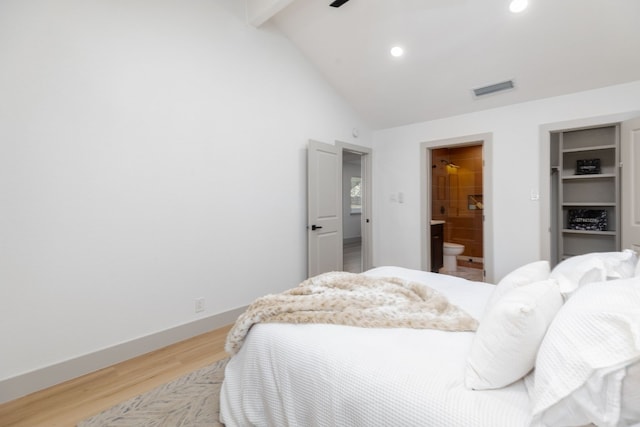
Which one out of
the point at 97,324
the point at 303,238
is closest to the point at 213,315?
the point at 97,324

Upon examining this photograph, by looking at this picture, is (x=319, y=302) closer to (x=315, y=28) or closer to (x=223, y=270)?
(x=223, y=270)

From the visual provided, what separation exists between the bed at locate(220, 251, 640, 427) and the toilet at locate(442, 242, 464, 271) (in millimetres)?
3577

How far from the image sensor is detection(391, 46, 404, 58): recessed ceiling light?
3.29 meters

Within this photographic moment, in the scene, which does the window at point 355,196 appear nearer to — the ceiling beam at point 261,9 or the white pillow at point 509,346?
the ceiling beam at point 261,9

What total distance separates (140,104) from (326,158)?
Result: 210 cm

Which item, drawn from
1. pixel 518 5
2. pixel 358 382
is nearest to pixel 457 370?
pixel 358 382

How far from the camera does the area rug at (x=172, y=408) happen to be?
168 cm

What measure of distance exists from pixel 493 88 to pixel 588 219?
2185 mm

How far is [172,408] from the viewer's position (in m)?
1.80

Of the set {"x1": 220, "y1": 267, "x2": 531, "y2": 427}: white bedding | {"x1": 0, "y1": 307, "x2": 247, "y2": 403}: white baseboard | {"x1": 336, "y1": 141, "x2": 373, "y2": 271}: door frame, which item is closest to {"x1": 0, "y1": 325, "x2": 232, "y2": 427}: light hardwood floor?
{"x1": 0, "y1": 307, "x2": 247, "y2": 403}: white baseboard

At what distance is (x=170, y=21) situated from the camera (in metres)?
2.60

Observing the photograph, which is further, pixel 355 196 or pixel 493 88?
pixel 355 196

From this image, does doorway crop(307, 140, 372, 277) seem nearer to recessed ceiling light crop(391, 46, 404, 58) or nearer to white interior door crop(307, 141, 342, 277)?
white interior door crop(307, 141, 342, 277)

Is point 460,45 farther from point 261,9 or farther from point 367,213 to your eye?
point 367,213
